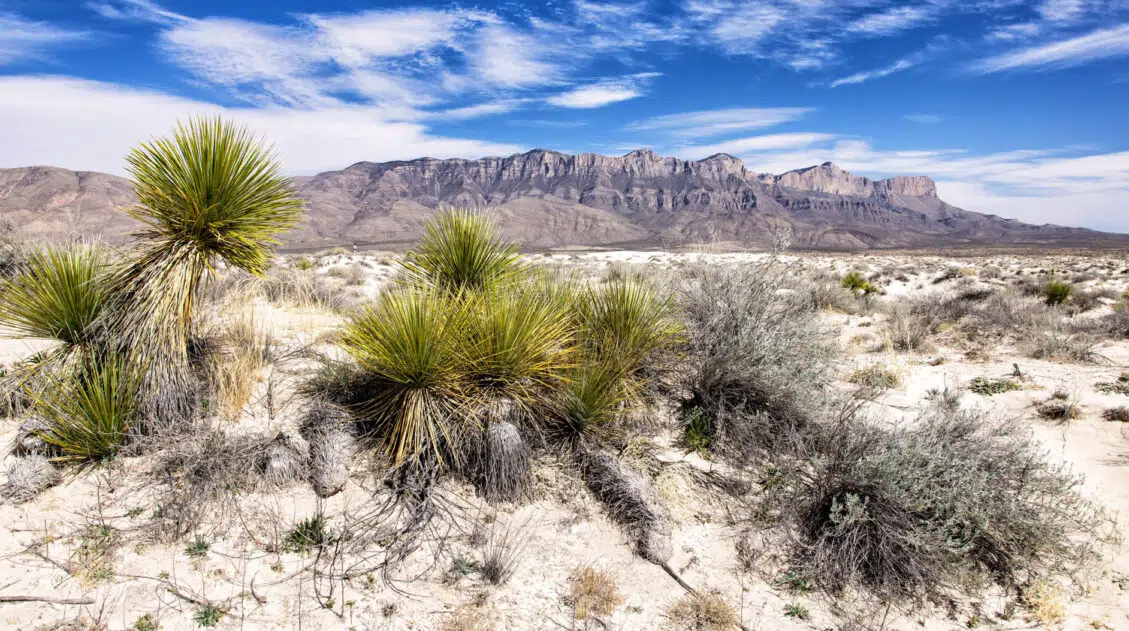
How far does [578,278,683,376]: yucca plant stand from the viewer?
5242 mm

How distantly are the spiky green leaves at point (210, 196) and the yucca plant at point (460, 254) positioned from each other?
1.68 metres

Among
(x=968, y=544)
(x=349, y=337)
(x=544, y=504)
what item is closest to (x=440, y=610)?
(x=544, y=504)

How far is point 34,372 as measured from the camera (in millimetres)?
4738

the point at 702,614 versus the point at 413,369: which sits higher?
the point at 413,369

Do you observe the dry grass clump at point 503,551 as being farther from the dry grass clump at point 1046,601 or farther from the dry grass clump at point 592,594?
the dry grass clump at point 1046,601

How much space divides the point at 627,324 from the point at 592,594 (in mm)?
2582

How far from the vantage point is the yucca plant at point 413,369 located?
4.14 meters

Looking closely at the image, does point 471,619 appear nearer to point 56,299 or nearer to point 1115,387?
point 56,299

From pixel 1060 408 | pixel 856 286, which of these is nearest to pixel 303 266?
pixel 856 286

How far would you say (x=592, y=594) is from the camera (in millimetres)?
3592

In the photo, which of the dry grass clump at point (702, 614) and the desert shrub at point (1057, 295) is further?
the desert shrub at point (1057, 295)

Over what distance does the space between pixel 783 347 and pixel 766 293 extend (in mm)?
816

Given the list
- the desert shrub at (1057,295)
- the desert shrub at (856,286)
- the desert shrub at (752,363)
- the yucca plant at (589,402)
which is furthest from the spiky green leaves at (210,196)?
the desert shrub at (1057,295)

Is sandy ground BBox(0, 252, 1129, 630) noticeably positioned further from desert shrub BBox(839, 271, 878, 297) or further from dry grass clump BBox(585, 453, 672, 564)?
desert shrub BBox(839, 271, 878, 297)
